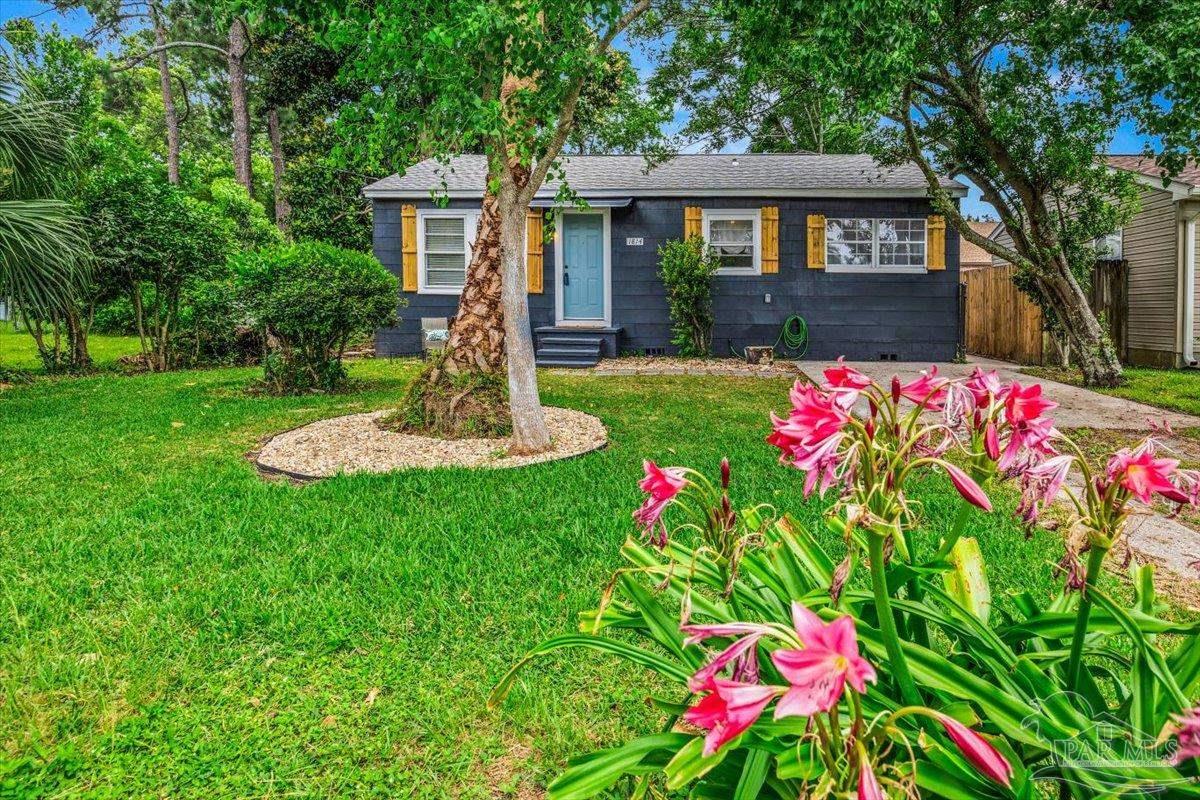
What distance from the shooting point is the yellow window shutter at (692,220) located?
11.7 meters

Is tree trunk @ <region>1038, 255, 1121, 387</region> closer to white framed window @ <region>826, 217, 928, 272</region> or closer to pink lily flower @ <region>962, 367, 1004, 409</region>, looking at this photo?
white framed window @ <region>826, 217, 928, 272</region>

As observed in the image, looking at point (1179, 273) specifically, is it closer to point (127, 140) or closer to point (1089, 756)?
point (1089, 756)

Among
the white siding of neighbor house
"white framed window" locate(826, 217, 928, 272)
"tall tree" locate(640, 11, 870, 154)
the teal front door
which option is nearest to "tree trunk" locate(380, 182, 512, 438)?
"tall tree" locate(640, 11, 870, 154)

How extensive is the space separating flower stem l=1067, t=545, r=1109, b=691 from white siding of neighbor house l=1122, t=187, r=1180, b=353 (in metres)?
12.6

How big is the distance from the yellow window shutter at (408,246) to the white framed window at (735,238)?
481cm

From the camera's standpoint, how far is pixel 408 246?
1202 centimetres

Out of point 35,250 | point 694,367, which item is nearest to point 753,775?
point 35,250

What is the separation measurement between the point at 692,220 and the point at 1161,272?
7497 millimetres

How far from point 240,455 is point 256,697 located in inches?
137

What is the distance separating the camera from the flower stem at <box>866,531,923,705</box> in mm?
924

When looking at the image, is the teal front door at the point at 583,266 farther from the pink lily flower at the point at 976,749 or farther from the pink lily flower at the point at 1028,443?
the pink lily flower at the point at 976,749

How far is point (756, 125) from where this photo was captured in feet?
67.6

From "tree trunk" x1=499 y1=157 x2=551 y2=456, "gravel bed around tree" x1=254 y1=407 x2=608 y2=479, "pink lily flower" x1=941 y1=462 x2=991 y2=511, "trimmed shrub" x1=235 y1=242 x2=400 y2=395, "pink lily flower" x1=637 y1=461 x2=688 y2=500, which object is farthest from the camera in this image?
"trimmed shrub" x1=235 y1=242 x2=400 y2=395

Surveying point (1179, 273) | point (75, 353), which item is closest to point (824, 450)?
point (75, 353)
